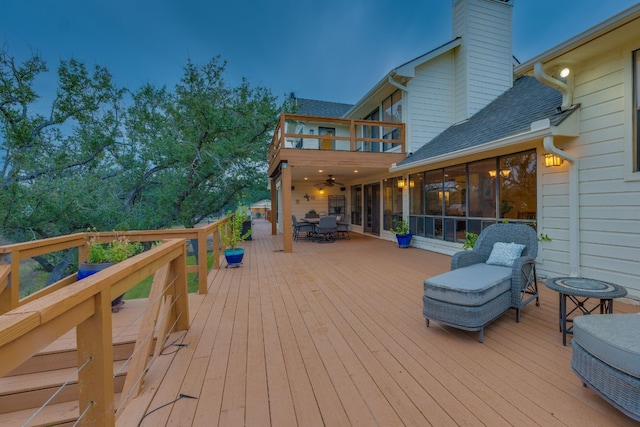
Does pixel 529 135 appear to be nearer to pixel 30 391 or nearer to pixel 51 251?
pixel 30 391

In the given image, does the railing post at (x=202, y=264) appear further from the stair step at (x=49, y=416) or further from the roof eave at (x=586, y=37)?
the roof eave at (x=586, y=37)

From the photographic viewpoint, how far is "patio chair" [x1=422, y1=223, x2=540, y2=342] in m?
2.77

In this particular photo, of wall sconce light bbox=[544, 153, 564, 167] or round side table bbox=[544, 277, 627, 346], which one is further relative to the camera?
wall sconce light bbox=[544, 153, 564, 167]

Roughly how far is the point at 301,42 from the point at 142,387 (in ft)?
72.0

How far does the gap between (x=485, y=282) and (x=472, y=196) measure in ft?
13.1

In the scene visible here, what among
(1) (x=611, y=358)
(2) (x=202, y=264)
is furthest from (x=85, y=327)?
(2) (x=202, y=264)

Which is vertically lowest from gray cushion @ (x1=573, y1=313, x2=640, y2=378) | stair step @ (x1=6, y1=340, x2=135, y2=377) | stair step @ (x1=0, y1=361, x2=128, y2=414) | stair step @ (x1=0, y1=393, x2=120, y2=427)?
stair step @ (x1=0, y1=393, x2=120, y2=427)

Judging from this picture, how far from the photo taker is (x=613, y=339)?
5.87 ft

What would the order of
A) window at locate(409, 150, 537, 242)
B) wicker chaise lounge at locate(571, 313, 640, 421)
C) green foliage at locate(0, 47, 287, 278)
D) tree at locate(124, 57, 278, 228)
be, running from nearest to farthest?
wicker chaise lounge at locate(571, 313, 640, 421), window at locate(409, 150, 537, 242), green foliage at locate(0, 47, 287, 278), tree at locate(124, 57, 278, 228)

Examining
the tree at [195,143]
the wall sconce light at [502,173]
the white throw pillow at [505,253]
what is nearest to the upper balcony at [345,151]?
the wall sconce light at [502,173]

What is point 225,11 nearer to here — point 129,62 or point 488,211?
point 129,62

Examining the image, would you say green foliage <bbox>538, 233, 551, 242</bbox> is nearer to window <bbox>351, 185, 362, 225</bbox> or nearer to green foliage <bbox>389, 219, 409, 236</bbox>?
green foliage <bbox>389, 219, 409, 236</bbox>

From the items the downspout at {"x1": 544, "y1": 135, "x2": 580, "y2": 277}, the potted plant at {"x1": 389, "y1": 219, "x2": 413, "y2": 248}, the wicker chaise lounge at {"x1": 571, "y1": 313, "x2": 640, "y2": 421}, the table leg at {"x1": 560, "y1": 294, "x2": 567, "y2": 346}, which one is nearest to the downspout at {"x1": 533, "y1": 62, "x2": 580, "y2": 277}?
the downspout at {"x1": 544, "y1": 135, "x2": 580, "y2": 277}

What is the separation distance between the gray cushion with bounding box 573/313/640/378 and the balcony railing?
656 cm
